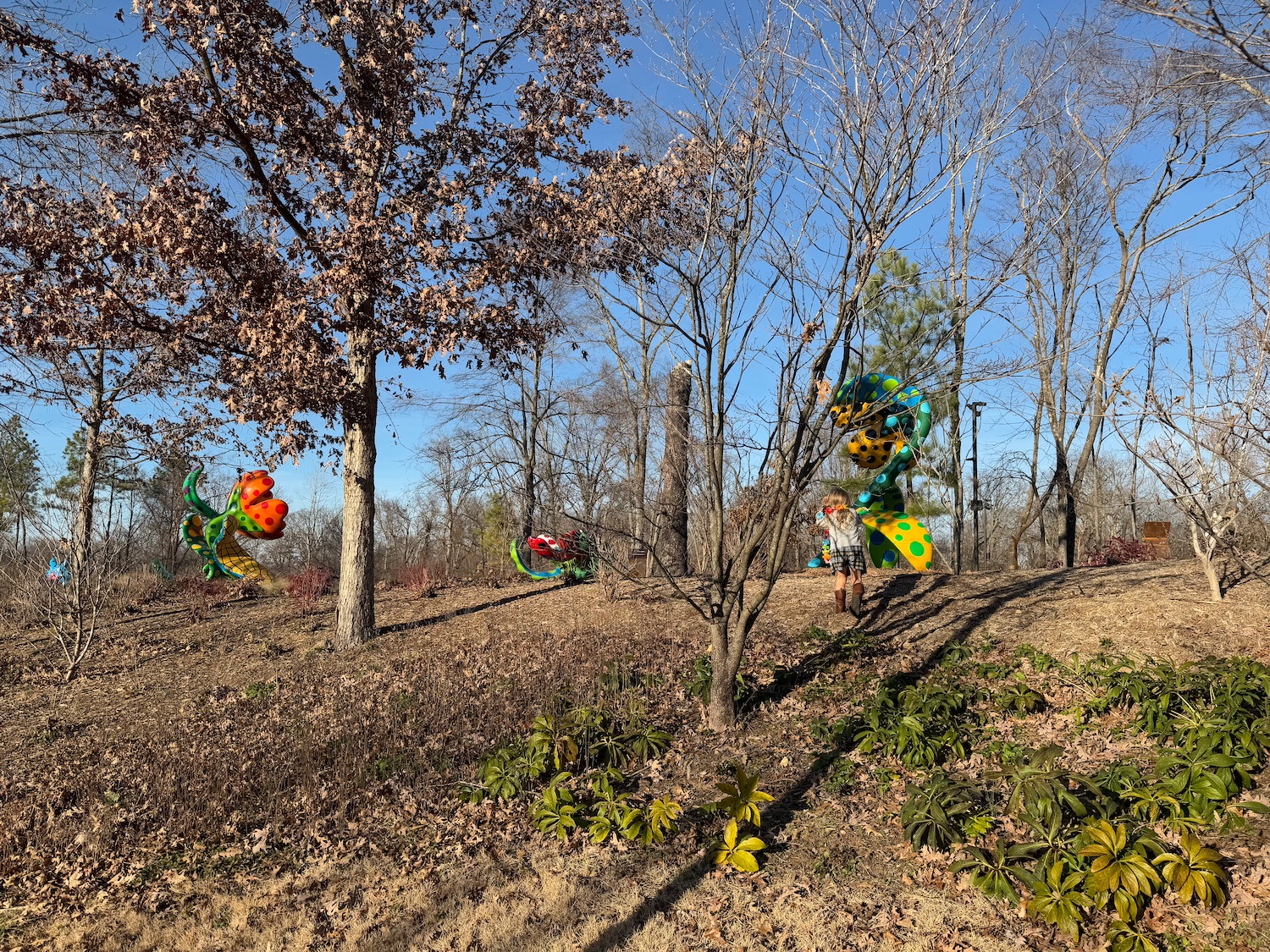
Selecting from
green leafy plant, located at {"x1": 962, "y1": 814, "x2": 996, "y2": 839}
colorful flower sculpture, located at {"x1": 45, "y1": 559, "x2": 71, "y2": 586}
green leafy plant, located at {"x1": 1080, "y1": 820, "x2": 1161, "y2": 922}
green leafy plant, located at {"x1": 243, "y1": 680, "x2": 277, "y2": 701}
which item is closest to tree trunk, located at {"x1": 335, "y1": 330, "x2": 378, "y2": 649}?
green leafy plant, located at {"x1": 243, "y1": 680, "x2": 277, "y2": 701}

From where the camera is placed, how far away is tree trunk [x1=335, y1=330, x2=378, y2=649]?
8.37 m

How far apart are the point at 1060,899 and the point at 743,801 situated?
167cm

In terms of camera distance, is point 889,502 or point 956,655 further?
point 889,502

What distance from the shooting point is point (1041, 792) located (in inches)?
159

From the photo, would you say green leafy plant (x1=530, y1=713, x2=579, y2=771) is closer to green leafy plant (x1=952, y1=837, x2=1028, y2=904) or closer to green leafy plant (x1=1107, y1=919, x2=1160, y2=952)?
green leafy plant (x1=952, y1=837, x2=1028, y2=904)

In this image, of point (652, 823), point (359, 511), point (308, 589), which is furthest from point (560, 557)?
point (652, 823)

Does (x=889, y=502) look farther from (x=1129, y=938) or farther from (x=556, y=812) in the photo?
(x=1129, y=938)

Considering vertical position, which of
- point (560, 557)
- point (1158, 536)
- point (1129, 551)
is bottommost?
point (1129, 551)

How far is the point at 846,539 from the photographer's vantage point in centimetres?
827

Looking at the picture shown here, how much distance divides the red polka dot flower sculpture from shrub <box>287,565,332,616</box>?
877 mm

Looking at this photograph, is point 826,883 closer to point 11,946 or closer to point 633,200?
point 11,946

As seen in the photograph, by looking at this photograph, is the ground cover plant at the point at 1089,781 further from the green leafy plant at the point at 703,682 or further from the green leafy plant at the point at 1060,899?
the green leafy plant at the point at 703,682

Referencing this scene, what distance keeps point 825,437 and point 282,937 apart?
456cm

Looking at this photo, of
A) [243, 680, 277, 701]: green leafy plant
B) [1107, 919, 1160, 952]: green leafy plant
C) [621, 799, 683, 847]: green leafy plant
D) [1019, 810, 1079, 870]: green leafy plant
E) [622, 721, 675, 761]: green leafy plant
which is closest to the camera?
[1107, 919, 1160, 952]: green leafy plant
